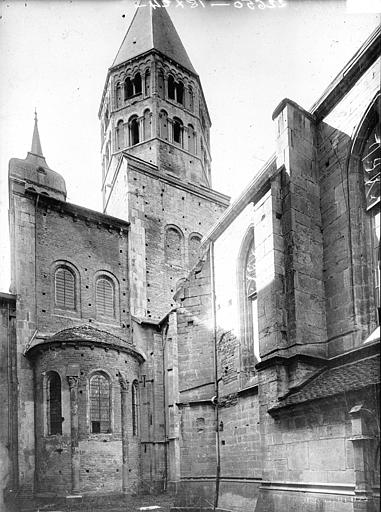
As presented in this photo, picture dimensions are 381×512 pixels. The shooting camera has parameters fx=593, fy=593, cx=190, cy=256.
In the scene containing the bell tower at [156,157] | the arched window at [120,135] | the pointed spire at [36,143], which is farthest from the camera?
the arched window at [120,135]

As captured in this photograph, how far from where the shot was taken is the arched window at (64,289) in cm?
2339

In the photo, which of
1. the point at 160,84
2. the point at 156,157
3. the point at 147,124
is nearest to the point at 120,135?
the point at 147,124

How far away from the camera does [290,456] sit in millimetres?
10258

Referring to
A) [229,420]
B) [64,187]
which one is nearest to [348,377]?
[229,420]

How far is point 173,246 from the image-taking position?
27500 millimetres

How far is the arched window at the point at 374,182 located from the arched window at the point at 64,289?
15.1 meters

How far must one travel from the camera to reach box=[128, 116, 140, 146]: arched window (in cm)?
3019

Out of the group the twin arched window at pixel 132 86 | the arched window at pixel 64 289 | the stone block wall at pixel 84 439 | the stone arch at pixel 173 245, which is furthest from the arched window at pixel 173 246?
the twin arched window at pixel 132 86

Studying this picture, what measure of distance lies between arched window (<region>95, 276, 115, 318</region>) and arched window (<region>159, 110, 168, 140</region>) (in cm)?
864

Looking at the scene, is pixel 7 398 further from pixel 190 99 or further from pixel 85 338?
pixel 190 99

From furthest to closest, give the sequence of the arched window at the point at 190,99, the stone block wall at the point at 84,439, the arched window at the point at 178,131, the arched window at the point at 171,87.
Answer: the arched window at the point at 190,99
the arched window at the point at 171,87
the arched window at the point at 178,131
the stone block wall at the point at 84,439

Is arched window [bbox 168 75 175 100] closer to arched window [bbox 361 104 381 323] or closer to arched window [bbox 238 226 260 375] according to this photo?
arched window [bbox 238 226 260 375]

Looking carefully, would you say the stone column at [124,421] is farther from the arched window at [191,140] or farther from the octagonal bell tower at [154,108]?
the arched window at [191,140]

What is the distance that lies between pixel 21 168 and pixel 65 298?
7.96 meters
